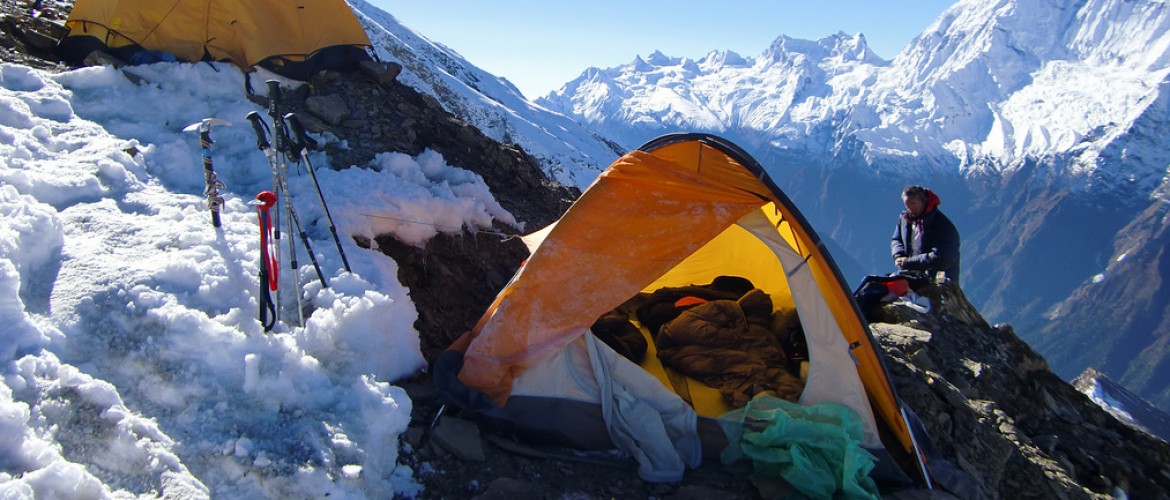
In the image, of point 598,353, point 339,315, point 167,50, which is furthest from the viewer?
point 167,50

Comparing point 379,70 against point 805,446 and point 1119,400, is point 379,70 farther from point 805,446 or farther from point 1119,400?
point 1119,400

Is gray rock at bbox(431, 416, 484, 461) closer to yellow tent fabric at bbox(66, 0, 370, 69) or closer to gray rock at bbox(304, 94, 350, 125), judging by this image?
gray rock at bbox(304, 94, 350, 125)

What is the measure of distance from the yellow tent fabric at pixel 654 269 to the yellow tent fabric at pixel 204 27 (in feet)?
23.8

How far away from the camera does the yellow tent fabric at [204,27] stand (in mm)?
10133

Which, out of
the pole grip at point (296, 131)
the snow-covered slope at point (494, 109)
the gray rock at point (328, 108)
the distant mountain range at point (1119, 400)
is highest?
the distant mountain range at point (1119, 400)

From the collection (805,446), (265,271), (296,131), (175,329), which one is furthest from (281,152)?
(805,446)

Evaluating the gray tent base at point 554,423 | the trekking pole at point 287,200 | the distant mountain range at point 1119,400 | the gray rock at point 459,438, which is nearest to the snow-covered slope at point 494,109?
the distant mountain range at point 1119,400

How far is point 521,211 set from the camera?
1082 cm

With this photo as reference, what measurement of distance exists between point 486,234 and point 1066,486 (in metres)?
7.39

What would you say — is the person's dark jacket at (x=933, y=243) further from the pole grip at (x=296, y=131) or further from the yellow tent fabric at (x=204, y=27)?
the yellow tent fabric at (x=204, y=27)

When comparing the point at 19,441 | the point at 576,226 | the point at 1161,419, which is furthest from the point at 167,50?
the point at 1161,419

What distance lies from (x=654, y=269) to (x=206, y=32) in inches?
341

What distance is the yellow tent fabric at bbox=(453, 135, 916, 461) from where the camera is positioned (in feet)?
19.8

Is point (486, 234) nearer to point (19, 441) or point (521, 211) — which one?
point (521, 211)
